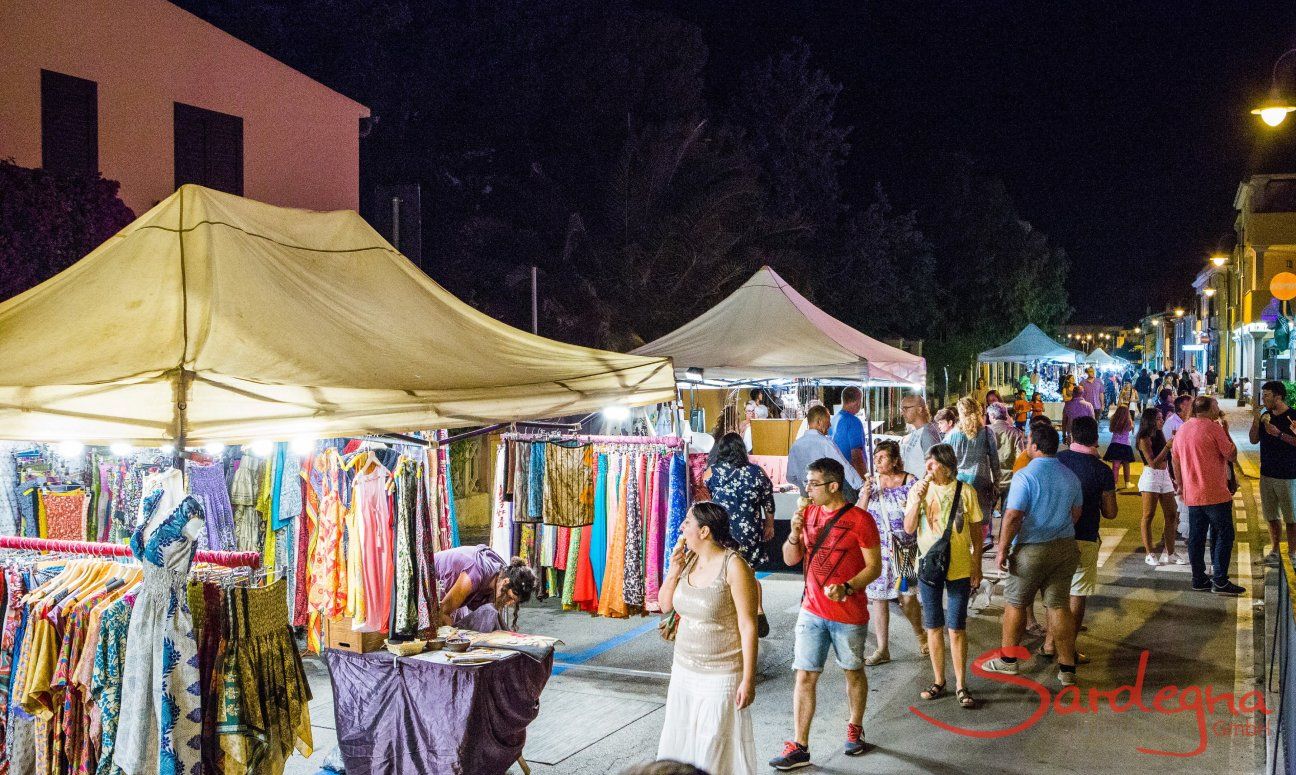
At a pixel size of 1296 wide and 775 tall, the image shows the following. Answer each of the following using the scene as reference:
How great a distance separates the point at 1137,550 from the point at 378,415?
11.3m

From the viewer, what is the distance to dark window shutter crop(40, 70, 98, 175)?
14.6 meters

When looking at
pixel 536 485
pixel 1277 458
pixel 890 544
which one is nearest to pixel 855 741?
pixel 890 544

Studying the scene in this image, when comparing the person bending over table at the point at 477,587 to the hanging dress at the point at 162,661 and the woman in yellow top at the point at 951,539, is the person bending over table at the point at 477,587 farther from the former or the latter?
the woman in yellow top at the point at 951,539

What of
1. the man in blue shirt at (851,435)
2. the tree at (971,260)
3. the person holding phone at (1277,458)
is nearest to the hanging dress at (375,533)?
the man in blue shirt at (851,435)

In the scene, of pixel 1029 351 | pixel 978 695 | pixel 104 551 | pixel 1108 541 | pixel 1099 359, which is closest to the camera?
pixel 104 551

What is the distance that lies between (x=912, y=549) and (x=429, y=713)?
3.80 metres

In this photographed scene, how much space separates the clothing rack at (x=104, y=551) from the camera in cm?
505

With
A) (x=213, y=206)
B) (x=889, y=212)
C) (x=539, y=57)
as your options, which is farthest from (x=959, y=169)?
(x=213, y=206)

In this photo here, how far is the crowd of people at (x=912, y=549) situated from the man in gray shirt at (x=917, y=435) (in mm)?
21

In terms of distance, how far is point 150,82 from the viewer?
16.2m

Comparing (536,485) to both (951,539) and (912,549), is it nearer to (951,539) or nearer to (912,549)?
(912,549)

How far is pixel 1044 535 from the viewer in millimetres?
7656

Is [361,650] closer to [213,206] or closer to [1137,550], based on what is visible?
[213,206]

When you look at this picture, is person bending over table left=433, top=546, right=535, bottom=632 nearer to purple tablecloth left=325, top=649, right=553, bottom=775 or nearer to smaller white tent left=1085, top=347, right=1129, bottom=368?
purple tablecloth left=325, top=649, right=553, bottom=775
